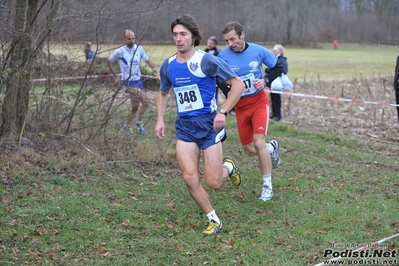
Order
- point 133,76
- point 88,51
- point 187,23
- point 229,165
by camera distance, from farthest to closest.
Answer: point 133,76 → point 88,51 → point 229,165 → point 187,23

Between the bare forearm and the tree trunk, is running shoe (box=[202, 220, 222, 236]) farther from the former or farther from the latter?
the tree trunk

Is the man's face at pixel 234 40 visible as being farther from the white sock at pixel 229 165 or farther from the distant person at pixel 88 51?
the distant person at pixel 88 51

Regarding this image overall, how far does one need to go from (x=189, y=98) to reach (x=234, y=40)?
1630 mm

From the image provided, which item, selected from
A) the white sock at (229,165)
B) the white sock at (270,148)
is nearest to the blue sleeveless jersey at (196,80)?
the white sock at (229,165)

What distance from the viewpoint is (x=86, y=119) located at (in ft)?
32.0

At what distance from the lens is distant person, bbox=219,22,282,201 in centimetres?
769

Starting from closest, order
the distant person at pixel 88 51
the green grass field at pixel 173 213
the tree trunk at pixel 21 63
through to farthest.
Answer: the green grass field at pixel 173 213 < the tree trunk at pixel 21 63 < the distant person at pixel 88 51

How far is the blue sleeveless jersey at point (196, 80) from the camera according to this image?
6340 mm

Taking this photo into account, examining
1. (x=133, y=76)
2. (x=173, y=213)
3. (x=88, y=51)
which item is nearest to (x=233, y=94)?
(x=173, y=213)

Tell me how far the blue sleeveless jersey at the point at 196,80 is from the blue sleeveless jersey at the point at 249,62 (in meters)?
1.36

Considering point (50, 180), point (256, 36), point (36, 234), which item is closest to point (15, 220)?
point (36, 234)

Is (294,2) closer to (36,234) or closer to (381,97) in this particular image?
(381,97)

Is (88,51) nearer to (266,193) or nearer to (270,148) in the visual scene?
(270,148)

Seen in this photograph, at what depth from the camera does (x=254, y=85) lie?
7.69 m
